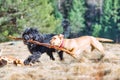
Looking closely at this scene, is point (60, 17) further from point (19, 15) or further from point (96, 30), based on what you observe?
point (19, 15)

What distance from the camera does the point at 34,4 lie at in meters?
45.0

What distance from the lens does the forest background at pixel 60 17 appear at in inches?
1719

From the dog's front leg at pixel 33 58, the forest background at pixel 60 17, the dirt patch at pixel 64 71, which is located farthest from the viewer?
the forest background at pixel 60 17

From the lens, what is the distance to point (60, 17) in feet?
279

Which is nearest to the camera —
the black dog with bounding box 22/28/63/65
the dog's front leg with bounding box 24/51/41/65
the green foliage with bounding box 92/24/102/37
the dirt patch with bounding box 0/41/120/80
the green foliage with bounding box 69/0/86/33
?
the dirt patch with bounding box 0/41/120/80

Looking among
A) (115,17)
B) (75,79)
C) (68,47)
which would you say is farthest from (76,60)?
(115,17)

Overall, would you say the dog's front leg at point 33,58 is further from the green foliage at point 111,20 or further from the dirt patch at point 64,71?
the green foliage at point 111,20

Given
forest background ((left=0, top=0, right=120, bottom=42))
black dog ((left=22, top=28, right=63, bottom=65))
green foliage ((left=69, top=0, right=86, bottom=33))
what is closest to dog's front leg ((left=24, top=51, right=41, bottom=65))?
black dog ((left=22, top=28, right=63, bottom=65))

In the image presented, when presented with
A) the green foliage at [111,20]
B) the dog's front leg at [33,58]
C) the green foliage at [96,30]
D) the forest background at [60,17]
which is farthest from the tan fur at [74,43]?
the green foliage at [96,30]

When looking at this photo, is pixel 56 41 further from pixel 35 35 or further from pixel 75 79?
pixel 75 79

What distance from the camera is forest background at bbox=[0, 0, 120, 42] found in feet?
143

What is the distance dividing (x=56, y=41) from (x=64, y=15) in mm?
83127

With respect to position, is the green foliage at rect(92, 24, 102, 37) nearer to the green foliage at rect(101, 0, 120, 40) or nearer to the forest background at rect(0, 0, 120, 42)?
the forest background at rect(0, 0, 120, 42)

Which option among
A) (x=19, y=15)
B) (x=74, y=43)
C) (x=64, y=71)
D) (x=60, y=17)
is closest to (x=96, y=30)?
(x=60, y=17)
